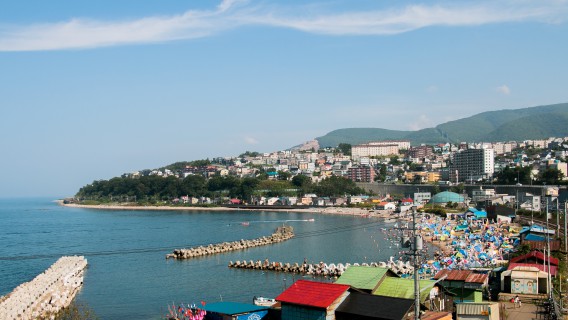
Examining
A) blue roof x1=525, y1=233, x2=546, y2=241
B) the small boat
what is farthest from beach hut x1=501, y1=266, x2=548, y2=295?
blue roof x1=525, y1=233, x2=546, y2=241

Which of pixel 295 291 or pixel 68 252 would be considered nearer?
pixel 295 291

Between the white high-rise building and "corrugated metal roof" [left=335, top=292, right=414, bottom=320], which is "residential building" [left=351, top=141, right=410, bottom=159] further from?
"corrugated metal roof" [left=335, top=292, right=414, bottom=320]

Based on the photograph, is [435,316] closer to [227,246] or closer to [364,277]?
[364,277]

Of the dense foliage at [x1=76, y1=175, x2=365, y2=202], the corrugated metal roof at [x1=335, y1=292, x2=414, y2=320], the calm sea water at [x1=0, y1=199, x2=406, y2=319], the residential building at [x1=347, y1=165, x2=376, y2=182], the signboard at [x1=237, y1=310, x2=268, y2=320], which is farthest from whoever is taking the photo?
the residential building at [x1=347, y1=165, x2=376, y2=182]

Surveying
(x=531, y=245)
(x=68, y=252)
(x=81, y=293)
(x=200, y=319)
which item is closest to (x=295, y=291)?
(x=200, y=319)

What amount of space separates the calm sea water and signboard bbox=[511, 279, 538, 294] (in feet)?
25.6

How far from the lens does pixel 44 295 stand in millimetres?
18219

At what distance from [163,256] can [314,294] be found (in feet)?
61.6

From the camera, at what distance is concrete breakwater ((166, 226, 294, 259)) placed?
28.2 metres

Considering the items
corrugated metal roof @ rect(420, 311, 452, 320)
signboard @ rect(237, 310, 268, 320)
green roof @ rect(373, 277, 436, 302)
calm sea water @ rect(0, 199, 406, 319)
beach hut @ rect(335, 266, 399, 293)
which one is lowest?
calm sea water @ rect(0, 199, 406, 319)

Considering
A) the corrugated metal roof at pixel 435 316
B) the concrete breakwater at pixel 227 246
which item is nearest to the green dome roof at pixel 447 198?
the concrete breakwater at pixel 227 246

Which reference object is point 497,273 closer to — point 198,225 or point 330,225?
point 330,225

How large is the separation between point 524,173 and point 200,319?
5704cm

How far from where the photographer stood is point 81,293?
65.8ft
